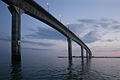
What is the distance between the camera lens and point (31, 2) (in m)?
34.3

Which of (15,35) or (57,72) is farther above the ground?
(15,35)

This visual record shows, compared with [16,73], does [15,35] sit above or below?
above

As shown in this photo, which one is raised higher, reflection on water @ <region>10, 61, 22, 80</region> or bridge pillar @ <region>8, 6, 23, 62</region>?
bridge pillar @ <region>8, 6, 23, 62</region>

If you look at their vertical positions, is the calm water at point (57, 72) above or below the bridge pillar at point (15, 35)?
below

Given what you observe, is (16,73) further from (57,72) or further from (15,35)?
(15,35)

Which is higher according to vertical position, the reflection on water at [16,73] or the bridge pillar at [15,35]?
the bridge pillar at [15,35]

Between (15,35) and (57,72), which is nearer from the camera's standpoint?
(57,72)

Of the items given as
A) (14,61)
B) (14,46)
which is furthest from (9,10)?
(14,61)

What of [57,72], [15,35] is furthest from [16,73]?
[15,35]

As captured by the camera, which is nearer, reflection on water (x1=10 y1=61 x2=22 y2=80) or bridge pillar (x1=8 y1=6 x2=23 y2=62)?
reflection on water (x1=10 y1=61 x2=22 y2=80)

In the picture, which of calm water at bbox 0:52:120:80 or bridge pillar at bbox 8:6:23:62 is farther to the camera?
bridge pillar at bbox 8:6:23:62

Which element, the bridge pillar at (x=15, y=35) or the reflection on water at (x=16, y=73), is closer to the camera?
the reflection on water at (x=16, y=73)

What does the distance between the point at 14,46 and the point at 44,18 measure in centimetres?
1905

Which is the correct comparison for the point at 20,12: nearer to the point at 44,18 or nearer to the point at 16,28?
the point at 16,28
